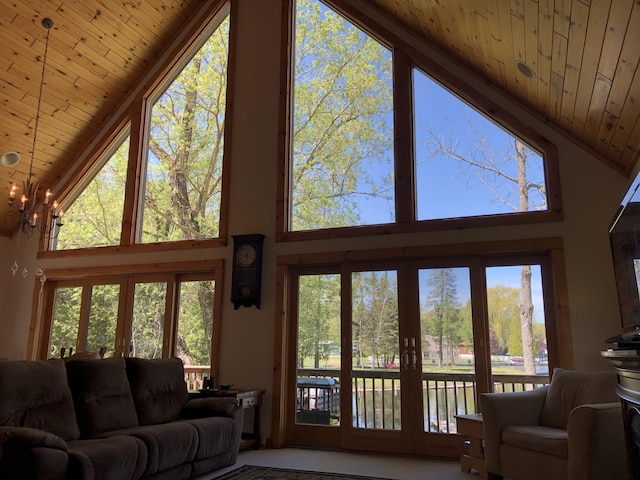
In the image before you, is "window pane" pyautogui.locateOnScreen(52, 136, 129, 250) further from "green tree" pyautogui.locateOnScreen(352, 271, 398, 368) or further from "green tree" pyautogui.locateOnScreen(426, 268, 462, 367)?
"green tree" pyautogui.locateOnScreen(426, 268, 462, 367)

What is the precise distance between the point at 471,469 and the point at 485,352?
3.43 feet

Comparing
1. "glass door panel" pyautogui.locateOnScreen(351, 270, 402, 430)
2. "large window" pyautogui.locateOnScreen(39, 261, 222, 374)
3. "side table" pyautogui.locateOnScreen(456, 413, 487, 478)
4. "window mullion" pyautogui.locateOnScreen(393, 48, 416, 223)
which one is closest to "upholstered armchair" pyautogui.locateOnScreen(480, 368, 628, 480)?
"side table" pyautogui.locateOnScreen(456, 413, 487, 478)

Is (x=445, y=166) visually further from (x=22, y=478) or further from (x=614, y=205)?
(x=22, y=478)

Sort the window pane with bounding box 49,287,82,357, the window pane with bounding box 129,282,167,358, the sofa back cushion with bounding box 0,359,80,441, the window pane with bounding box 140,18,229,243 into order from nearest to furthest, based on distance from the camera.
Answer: the sofa back cushion with bounding box 0,359,80,441, the window pane with bounding box 129,282,167,358, the window pane with bounding box 140,18,229,243, the window pane with bounding box 49,287,82,357

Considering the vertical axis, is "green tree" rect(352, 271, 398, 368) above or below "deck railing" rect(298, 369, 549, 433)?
above

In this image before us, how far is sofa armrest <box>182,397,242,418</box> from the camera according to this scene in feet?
14.0

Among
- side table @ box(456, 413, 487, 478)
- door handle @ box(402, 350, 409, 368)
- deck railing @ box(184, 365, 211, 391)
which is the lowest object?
side table @ box(456, 413, 487, 478)

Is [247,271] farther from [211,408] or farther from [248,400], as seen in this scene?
[211,408]

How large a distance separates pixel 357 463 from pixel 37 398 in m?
2.64

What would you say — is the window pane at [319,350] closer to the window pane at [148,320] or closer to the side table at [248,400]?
the side table at [248,400]

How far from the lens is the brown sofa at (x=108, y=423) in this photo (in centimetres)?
275

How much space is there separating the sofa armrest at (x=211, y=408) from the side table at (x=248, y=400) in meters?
0.25

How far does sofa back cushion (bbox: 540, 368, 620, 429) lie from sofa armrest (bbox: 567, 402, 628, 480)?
75 centimetres

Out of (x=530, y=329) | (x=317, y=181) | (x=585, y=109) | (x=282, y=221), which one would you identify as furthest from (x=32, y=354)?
(x=585, y=109)
